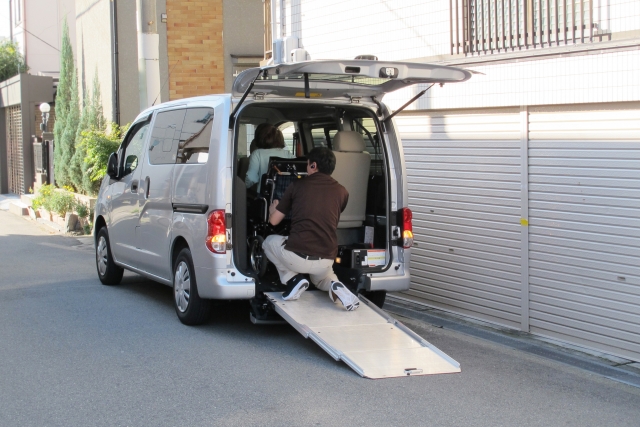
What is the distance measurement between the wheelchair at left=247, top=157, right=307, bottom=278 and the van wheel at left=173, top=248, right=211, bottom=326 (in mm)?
586

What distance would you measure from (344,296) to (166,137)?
2595 millimetres

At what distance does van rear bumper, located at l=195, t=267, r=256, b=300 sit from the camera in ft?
22.6

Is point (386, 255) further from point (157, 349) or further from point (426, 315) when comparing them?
point (157, 349)

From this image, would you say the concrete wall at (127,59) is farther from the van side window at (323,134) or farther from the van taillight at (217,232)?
the van taillight at (217,232)

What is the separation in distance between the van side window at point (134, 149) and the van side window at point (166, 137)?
337 mm

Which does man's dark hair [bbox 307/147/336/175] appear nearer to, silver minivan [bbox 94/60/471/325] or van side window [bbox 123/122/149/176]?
silver minivan [bbox 94/60/471/325]

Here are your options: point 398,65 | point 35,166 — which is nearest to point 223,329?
point 398,65

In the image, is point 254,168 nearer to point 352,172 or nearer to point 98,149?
point 352,172

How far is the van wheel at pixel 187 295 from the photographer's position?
7.32 m

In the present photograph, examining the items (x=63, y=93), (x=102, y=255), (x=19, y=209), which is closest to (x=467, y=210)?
(x=102, y=255)

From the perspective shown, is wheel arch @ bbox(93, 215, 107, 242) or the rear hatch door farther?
wheel arch @ bbox(93, 215, 107, 242)

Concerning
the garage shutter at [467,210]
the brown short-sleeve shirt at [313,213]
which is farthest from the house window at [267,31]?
the brown short-sleeve shirt at [313,213]

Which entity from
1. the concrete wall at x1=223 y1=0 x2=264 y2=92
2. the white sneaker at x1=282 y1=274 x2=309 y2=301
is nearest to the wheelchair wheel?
the white sneaker at x1=282 y1=274 x2=309 y2=301

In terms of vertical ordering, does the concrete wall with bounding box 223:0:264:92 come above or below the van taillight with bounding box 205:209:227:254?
above
